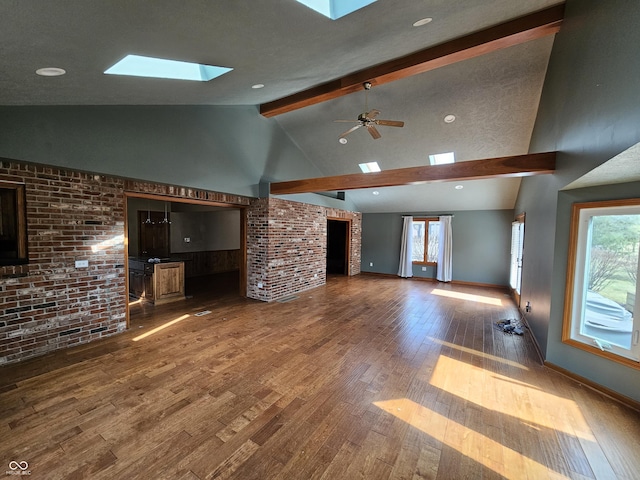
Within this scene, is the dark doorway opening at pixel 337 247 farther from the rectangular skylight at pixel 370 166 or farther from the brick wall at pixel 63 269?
the brick wall at pixel 63 269

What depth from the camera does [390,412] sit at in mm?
2168

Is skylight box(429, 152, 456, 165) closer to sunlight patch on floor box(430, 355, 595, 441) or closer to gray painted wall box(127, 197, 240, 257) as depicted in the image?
sunlight patch on floor box(430, 355, 595, 441)

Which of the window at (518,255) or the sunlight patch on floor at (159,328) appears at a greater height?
the window at (518,255)

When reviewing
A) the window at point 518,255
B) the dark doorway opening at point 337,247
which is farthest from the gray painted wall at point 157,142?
the window at point 518,255

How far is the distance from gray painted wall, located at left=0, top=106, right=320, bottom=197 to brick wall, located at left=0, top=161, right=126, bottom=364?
314 mm

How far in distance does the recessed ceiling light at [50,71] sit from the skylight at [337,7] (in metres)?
1.86

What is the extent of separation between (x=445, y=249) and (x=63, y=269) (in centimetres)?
847

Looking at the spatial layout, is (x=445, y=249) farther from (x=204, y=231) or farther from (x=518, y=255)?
(x=204, y=231)

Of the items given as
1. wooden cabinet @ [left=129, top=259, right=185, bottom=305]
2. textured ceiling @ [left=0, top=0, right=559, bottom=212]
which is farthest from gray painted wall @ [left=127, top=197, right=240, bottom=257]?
textured ceiling @ [left=0, top=0, right=559, bottom=212]

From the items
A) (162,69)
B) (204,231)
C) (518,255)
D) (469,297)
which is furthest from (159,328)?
(518,255)

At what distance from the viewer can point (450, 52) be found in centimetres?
320

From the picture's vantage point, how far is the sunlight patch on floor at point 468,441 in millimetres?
1650

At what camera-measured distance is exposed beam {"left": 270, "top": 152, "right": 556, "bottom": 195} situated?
3146mm

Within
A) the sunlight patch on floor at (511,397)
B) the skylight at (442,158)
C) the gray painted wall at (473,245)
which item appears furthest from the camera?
the gray painted wall at (473,245)
